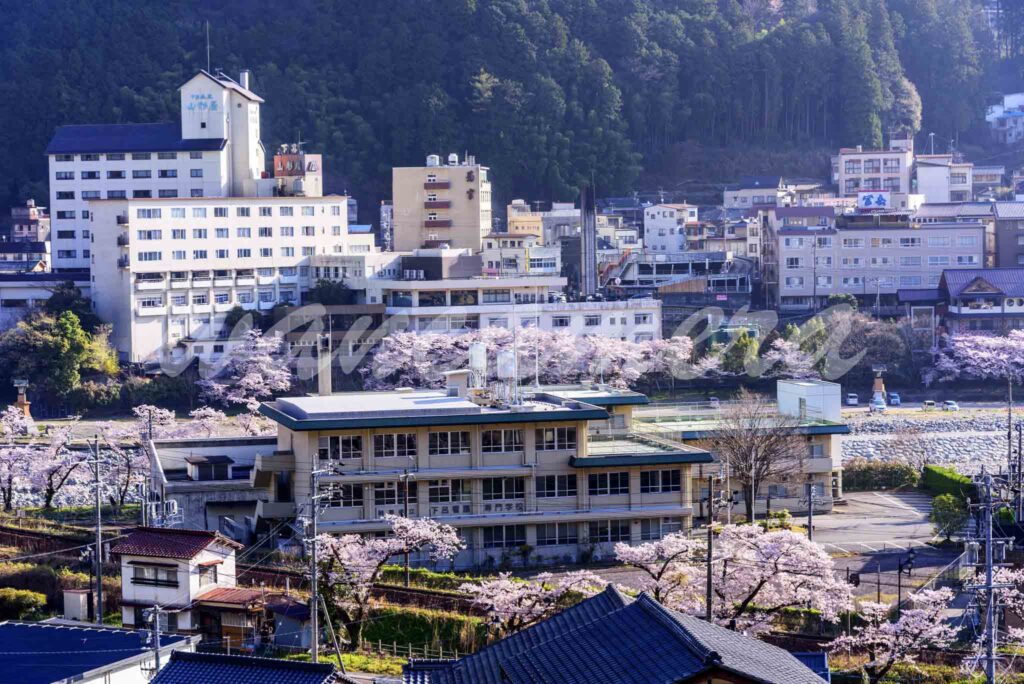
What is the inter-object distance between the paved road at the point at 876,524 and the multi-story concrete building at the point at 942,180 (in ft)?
87.3

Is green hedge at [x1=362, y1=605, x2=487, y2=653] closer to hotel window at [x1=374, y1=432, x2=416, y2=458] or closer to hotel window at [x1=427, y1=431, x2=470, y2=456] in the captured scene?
hotel window at [x1=374, y1=432, x2=416, y2=458]

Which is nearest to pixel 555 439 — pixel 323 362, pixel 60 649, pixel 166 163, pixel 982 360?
pixel 60 649

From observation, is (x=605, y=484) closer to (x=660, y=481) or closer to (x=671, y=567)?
(x=660, y=481)

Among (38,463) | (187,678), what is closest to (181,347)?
(38,463)

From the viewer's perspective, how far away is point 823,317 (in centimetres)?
3816

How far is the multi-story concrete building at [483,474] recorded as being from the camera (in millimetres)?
19672

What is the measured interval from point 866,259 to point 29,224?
24064 mm

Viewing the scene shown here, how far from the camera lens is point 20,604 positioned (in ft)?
56.6

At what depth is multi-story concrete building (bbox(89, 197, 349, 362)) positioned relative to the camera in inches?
1396

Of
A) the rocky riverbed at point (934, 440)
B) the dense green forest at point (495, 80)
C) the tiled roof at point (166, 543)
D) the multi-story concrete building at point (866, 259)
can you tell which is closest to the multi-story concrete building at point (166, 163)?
the dense green forest at point (495, 80)

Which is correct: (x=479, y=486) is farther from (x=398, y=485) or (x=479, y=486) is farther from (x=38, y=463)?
(x=38, y=463)

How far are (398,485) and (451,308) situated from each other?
54.9 ft

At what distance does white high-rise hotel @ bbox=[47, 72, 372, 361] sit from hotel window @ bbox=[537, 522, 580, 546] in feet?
55.3

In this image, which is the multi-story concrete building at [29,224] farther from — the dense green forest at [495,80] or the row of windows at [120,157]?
the row of windows at [120,157]
